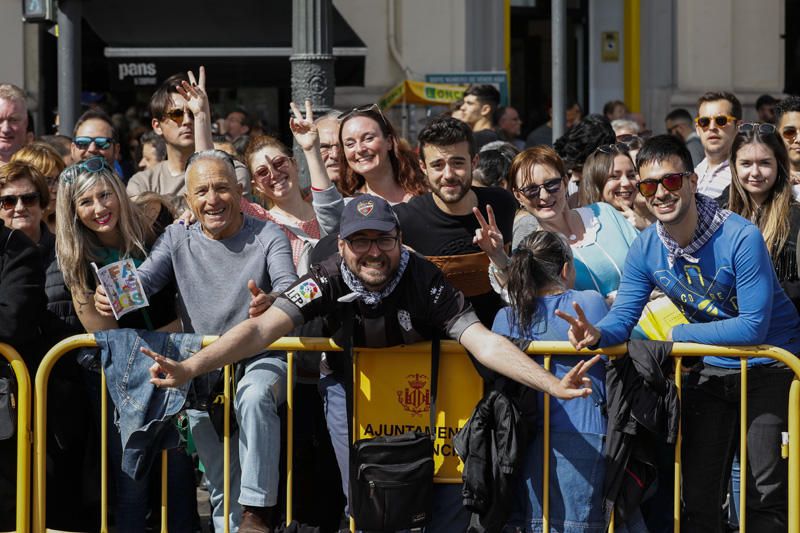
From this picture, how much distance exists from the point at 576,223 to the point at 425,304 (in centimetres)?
127

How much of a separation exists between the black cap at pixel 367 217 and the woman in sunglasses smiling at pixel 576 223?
3.36 ft

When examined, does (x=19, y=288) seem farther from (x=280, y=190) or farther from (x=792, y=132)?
(x=792, y=132)

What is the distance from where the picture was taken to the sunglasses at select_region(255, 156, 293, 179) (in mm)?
6902

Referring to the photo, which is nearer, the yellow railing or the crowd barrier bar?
the yellow railing

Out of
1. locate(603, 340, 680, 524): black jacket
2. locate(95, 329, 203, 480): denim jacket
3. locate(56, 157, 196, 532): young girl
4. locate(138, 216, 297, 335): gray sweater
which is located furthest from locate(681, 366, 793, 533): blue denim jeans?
locate(56, 157, 196, 532): young girl

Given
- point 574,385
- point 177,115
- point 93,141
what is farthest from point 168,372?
point 93,141

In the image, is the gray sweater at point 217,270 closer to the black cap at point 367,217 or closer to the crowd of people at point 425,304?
the crowd of people at point 425,304

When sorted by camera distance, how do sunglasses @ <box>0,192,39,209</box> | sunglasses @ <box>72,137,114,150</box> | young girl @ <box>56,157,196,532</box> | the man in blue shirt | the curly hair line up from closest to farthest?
the man in blue shirt → young girl @ <box>56,157,196,532</box> → sunglasses @ <box>0,192,39,209</box> → sunglasses @ <box>72,137,114,150</box> → the curly hair

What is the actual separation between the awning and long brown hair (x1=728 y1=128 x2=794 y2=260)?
7897mm

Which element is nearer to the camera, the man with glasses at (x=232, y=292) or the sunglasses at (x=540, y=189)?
the man with glasses at (x=232, y=292)

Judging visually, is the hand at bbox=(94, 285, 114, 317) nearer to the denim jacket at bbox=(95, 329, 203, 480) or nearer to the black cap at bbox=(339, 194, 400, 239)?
the denim jacket at bbox=(95, 329, 203, 480)

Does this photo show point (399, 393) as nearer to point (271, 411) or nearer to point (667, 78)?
point (271, 411)

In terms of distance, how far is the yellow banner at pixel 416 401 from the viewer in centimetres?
568

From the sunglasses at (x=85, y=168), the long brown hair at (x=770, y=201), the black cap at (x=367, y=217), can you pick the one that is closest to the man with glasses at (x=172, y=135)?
the sunglasses at (x=85, y=168)
